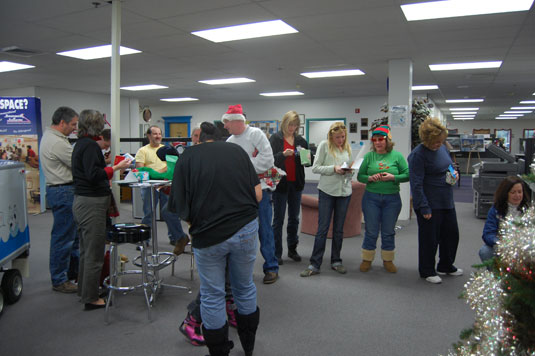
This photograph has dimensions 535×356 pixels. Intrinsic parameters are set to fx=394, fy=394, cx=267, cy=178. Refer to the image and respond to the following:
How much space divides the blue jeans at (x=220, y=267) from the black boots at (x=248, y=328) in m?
0.14

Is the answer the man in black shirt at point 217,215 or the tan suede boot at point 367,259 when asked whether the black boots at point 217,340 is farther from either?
the tan suede boot at point 367,259

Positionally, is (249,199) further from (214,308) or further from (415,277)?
(415,277)

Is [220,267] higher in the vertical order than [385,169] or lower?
lower

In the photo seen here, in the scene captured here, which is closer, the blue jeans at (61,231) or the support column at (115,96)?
the blue jeans at (61,231)

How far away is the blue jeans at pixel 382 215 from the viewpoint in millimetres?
3617

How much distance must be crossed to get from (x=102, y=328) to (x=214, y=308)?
1140 millimetres

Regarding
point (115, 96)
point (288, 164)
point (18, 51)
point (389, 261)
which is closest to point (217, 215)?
point (288, 164)

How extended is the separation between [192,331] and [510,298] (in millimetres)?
1935

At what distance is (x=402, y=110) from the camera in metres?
6.25

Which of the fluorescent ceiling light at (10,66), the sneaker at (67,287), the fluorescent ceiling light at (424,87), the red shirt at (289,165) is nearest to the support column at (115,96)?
the sneaker at (67,287)

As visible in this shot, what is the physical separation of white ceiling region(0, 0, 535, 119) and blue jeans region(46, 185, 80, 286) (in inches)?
75.0

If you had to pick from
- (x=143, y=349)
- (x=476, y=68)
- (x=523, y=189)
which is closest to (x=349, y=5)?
(x=523, y=189)

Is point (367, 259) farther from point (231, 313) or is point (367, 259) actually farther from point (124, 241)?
point (124, 241)

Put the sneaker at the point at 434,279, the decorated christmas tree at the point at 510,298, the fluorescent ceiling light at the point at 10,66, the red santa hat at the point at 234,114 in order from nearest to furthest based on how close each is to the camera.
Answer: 1. the decorated christmas tree at the point at 510,298
2. the red santa hat at the point at 234,114
3. the sneaker at the point at 434,279
4. the fluorescent ceiling light at the point at 10,66
